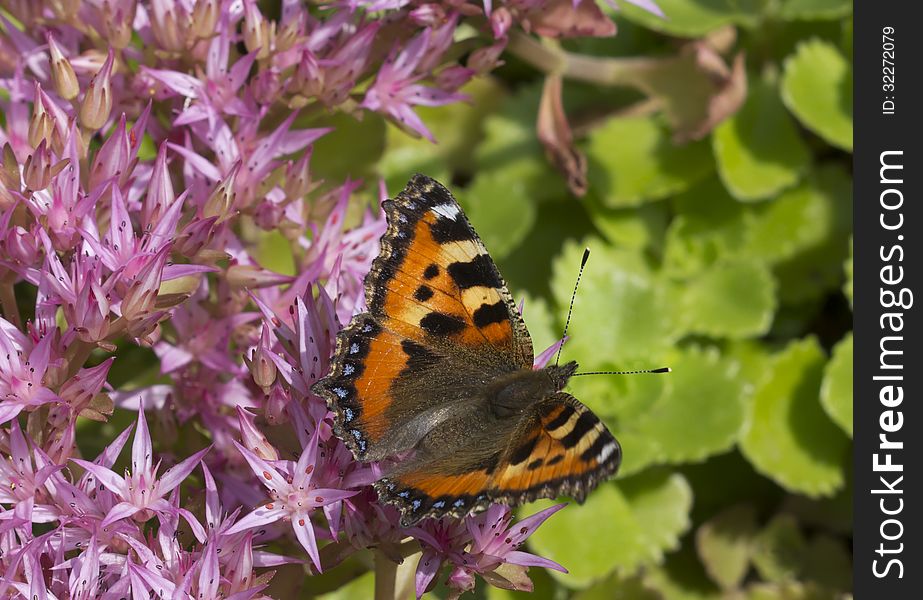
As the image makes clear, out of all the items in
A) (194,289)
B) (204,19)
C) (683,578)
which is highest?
(204,19)

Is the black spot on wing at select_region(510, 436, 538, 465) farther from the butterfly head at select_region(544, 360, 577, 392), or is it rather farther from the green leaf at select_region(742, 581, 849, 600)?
the green leaf at select_region(742, 581, 849, 600)

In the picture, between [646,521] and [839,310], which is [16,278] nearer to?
[646,521]

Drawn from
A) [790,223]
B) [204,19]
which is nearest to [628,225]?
[790,223]

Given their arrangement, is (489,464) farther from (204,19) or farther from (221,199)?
(204,19)

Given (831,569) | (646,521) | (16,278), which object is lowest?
(831,569)

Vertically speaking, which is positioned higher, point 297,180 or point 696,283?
point 297,180

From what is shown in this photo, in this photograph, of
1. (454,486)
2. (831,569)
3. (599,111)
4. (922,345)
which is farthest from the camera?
(599,111)

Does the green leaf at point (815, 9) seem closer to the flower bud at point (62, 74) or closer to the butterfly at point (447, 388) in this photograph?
the butterfly at point (447, 388)

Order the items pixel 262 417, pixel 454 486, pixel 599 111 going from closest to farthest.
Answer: pixel 454 486
pixel 262 417
pixel 599 111

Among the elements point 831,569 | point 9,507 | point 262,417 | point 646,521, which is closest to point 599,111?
point 646,521
